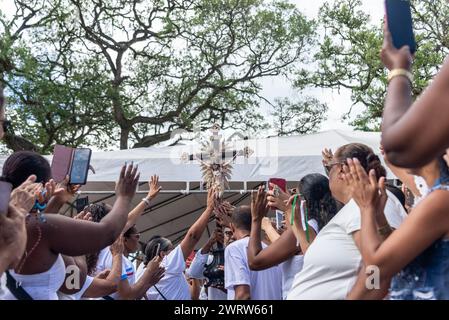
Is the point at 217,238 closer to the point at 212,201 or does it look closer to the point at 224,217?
the point at 224,217

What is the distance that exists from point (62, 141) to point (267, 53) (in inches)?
235

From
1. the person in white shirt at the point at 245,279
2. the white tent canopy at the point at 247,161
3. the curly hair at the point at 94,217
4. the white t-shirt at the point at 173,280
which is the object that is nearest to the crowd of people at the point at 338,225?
the curly hair at the point at 94,217

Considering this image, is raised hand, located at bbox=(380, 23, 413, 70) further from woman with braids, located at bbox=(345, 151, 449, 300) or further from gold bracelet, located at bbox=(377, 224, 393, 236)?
gold bracelet, located at bbox=(377, 224, 393, 236)

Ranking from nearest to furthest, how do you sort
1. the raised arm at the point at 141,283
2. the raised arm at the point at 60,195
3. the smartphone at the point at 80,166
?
1. the raised arm at the point at 60,195
2. the smartphone at the point at 80,166
3. the raised arm at the point at 141,283

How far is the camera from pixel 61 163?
125 inches

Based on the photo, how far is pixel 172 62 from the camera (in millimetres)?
16297

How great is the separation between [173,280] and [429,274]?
320cm

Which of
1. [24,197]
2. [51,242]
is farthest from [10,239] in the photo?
[51,242]

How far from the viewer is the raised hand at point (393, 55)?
5.45 ft

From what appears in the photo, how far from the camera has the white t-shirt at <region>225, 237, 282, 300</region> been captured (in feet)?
13.8

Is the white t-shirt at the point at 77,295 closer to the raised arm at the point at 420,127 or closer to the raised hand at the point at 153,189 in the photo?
the raised hand at the point at 153,189

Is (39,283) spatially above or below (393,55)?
below

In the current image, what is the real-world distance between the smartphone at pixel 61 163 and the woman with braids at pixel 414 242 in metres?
1.56

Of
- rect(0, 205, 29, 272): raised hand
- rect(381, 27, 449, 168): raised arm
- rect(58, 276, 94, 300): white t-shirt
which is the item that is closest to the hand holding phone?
rect(58, 276, 94, 300): white t-shirt
